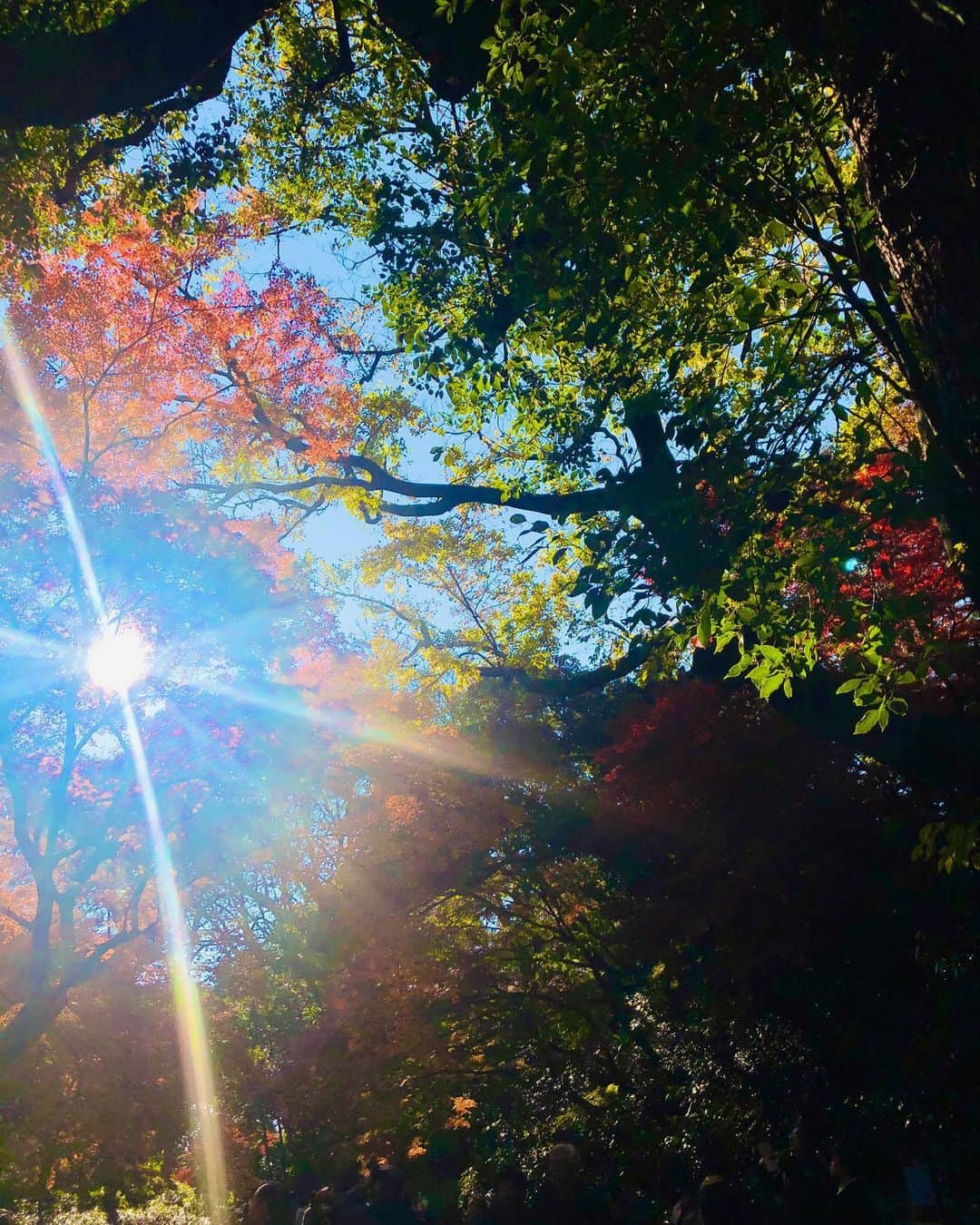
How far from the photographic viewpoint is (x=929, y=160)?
2.49m

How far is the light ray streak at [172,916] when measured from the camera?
9.39m

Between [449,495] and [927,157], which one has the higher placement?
[449,495]

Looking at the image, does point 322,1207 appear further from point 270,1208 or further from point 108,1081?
point 108,1081

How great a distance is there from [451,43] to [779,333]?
305 centimetres

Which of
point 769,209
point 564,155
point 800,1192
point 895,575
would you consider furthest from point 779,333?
point 800,1192

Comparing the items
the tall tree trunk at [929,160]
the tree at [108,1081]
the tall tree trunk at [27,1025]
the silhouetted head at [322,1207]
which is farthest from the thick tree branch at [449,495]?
the silhouetted head at [322,1207]

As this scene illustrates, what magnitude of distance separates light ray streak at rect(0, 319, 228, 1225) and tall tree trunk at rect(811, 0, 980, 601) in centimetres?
903

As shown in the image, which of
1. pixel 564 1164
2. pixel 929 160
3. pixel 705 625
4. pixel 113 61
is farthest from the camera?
pixel 564 1164

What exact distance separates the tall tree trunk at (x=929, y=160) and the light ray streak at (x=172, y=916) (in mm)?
9028

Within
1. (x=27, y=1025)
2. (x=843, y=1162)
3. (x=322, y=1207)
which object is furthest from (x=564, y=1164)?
(x=27, y=1025)

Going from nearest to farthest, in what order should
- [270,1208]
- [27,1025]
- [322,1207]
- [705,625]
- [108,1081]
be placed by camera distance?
1. [705,625]
2. [27,1025]
3. [322,1207]
4. [108,1081]
5. [270,1208]

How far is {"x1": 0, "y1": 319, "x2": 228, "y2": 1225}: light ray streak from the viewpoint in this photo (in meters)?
9.39

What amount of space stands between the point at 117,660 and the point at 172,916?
3940 millimetres

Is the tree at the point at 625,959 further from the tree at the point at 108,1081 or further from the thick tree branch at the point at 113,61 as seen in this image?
the thick tree branch at the point at 113,61
